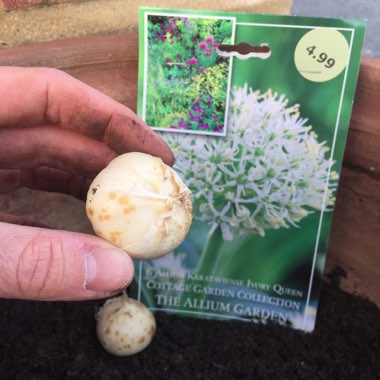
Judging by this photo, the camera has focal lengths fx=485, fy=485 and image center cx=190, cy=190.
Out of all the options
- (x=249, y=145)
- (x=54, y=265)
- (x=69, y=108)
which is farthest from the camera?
(x=249, y=145)

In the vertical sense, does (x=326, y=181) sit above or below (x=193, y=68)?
below

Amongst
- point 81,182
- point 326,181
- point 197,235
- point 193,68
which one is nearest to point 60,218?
point 81,182

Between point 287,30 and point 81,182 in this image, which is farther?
point 81,182

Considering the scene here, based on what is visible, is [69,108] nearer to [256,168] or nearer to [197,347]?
[256,168]

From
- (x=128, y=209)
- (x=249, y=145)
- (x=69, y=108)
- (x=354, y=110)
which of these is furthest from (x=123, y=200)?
(x=354, y=110)

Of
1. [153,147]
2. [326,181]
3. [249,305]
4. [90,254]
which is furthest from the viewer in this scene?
[249,305]

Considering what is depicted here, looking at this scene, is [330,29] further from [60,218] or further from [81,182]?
[60,218]
